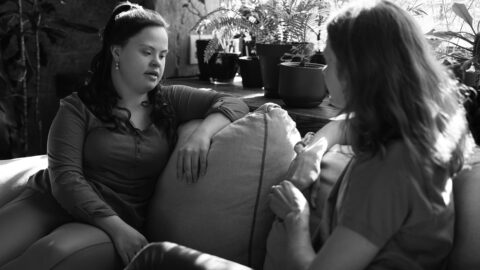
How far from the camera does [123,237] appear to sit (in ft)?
4.34

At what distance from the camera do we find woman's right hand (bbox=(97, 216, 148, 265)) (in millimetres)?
1317

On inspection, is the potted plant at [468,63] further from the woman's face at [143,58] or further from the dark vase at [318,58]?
the woman's face at [143,58]

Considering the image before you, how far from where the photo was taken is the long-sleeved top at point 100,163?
1382 millimetres

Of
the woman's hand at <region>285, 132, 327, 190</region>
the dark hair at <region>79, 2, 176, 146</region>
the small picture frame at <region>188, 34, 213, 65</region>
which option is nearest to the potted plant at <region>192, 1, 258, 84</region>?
the small picture frame at <region>188, 34, 213, 65</region>

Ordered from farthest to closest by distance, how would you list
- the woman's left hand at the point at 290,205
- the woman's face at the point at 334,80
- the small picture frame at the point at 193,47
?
1. the small picture frame at the point at 193,47
2. the woman's left hand at the point at 290,205
3. the woman's face at the point at 334,80

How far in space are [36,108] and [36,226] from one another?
1.21 metres

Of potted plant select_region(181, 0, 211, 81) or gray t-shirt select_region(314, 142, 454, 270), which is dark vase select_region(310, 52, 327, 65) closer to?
potted plant select_region(181, 0, 211, 81)

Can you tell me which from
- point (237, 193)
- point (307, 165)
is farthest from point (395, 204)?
point (237, 193)

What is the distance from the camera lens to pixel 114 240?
4.35 feet

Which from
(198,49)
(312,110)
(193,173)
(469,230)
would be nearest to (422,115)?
(469,230)

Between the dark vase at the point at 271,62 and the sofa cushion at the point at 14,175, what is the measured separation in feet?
2.72

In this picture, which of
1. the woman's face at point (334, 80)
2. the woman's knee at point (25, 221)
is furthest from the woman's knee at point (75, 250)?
the woman's face at point (334, 80)

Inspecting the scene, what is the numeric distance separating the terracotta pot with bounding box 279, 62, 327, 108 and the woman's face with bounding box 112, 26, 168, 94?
1.38 feet

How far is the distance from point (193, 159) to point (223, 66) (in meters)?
0.94
